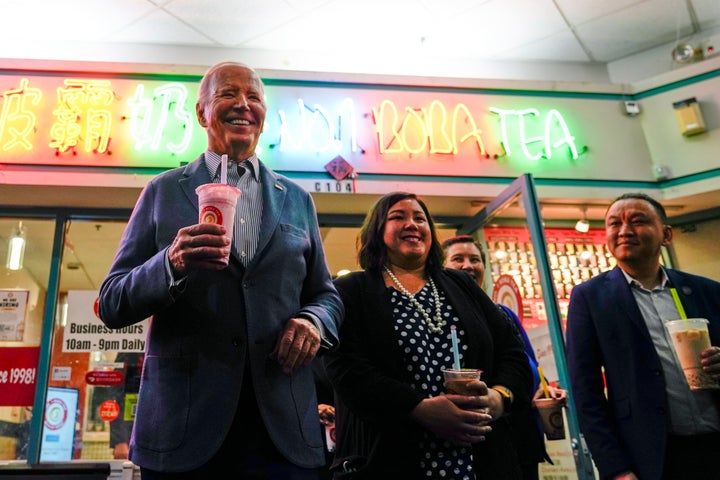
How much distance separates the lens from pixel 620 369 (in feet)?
7.27

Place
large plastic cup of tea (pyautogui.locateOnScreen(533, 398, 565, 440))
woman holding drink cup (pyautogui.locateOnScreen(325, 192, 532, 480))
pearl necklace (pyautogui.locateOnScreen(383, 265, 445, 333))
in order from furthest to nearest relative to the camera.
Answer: large plastic cup of tea (pyautogui.locateOnScreen(533, 398, 565, 440)) < pearl necklace (pyautogui.locateOnScreen(383, 265, 445, 333)) < woman holding drink cup (pyautogui.locateOnScreen(325, 192, 532, 480))

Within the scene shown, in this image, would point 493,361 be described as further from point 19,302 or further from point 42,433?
point 19,302

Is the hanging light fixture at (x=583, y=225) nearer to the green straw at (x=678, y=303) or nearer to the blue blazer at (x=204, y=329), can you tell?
the green straw at (x=678, y=303)

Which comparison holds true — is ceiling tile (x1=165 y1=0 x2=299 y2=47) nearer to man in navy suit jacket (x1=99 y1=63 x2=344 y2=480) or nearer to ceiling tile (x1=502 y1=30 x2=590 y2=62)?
ceiling tile (x1=502 y1=30 x2=590 y2=62)

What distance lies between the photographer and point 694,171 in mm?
4797

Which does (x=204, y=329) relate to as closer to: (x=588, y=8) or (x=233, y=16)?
(x=233, y=16)

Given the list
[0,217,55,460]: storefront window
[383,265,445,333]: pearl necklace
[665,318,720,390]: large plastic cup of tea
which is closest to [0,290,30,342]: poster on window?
[0,217,55,460]: storefront window

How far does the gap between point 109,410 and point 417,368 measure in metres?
3.12

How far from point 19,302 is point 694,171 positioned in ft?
18.3

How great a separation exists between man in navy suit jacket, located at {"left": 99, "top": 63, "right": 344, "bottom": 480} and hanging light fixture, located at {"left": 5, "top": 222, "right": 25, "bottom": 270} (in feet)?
11.9

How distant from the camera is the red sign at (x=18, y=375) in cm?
395

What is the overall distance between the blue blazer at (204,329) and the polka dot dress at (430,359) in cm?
46

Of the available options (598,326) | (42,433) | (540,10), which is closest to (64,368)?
(42,433)

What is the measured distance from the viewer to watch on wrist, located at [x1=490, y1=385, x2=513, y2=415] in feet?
5.79
